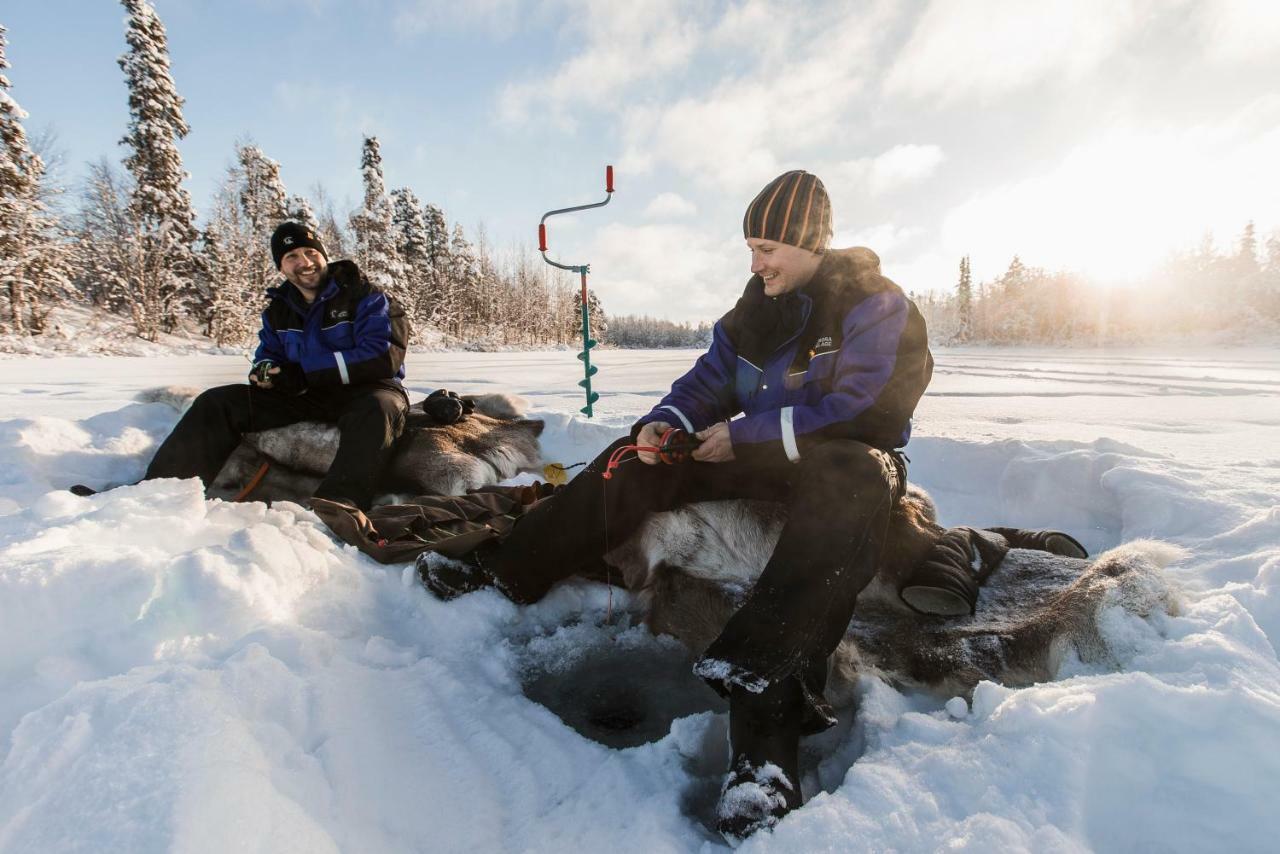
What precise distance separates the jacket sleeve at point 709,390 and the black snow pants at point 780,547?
338mm

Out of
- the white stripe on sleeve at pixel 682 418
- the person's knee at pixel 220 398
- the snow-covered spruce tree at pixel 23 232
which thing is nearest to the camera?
the white stripe on sleeve at pixel 682 418

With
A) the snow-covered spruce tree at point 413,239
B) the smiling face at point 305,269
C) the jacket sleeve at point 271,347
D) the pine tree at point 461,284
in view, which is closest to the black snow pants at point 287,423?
the jacket sleeve at point 271,347

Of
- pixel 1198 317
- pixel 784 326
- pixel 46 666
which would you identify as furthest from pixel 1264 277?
pixel 46 666

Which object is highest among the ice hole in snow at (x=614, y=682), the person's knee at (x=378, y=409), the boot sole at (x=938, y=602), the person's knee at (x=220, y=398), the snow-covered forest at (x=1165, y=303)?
the snow-covered forest at (x=1165, y=303)

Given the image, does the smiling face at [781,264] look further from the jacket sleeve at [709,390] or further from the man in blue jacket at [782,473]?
the jacket sleeve at [709,390]

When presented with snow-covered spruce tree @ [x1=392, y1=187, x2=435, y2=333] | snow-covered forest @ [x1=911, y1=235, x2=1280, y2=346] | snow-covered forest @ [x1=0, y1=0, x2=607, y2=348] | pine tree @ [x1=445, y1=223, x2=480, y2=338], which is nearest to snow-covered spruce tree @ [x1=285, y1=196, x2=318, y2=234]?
snow-covered forest @ [x1=0, y1=0, x2=607, y2=348]

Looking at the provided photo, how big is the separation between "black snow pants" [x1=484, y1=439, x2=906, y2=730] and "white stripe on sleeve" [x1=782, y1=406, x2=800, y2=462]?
0.08m

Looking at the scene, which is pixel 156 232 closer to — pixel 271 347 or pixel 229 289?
pixel 229 289

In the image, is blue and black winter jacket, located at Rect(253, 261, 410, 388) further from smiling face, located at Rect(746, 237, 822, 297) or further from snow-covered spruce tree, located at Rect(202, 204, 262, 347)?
snow-covered spruce tree, located at Rect(202, 204, 262, 347)

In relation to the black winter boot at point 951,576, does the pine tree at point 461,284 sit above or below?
above

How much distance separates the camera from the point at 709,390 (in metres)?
2.40

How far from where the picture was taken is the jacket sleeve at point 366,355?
3.29 m

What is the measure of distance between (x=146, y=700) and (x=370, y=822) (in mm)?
459

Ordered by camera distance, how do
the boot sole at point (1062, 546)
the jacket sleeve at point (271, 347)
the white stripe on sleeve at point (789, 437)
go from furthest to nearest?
1. the jacket sleeve at point (271, 347)
2. the boot sole at point (1062, 546)
3. the white stripe on sleeve at point (789, 437)
